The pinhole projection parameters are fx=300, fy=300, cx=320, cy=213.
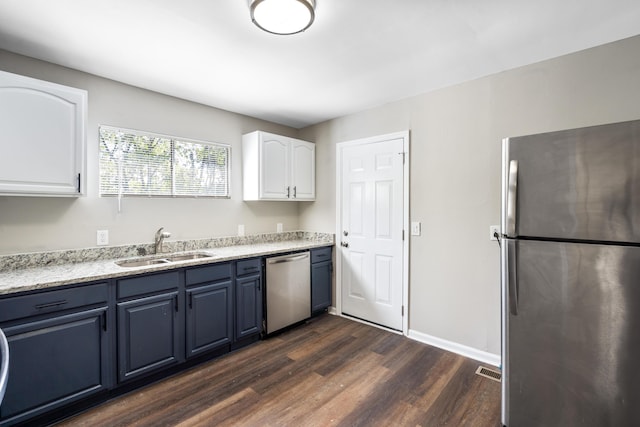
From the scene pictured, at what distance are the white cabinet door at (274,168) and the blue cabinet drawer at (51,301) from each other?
1735 mm

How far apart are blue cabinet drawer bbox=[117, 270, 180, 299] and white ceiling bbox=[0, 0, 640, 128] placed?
61.9 inches

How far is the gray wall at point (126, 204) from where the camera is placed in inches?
84.0

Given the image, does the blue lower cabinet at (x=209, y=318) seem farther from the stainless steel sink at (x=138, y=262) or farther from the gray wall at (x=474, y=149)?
the gray wall at (x=474, y=149)

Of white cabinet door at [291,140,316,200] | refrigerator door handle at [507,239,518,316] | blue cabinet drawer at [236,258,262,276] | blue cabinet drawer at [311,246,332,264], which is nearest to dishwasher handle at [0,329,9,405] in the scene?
blue cabinet drawer at [236,258,262,276]

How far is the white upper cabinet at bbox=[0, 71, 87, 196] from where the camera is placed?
1852mm

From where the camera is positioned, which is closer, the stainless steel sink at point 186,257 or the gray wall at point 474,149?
the gray wall at point 474,149

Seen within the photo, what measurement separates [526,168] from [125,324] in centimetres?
265

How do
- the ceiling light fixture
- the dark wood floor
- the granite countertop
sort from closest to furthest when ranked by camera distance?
the ceiling light fixture → the granite countertop → the dark wood floor

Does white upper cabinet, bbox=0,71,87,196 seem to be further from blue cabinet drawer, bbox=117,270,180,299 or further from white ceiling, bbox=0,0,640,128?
blue cabinet drawer, bbox=117,270,180,299

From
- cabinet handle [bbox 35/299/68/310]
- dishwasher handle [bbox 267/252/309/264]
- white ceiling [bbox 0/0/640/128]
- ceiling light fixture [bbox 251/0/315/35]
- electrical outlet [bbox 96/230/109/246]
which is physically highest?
white ceiling [bbox 0/0/640/128]

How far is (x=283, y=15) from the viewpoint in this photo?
1.60m

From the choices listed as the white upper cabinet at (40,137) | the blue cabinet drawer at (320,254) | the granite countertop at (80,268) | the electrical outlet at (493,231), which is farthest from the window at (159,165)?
the electrical outlet at (493,231)

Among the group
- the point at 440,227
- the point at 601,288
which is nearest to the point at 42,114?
the point at 440,227

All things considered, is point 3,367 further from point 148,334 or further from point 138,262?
point 138,262
